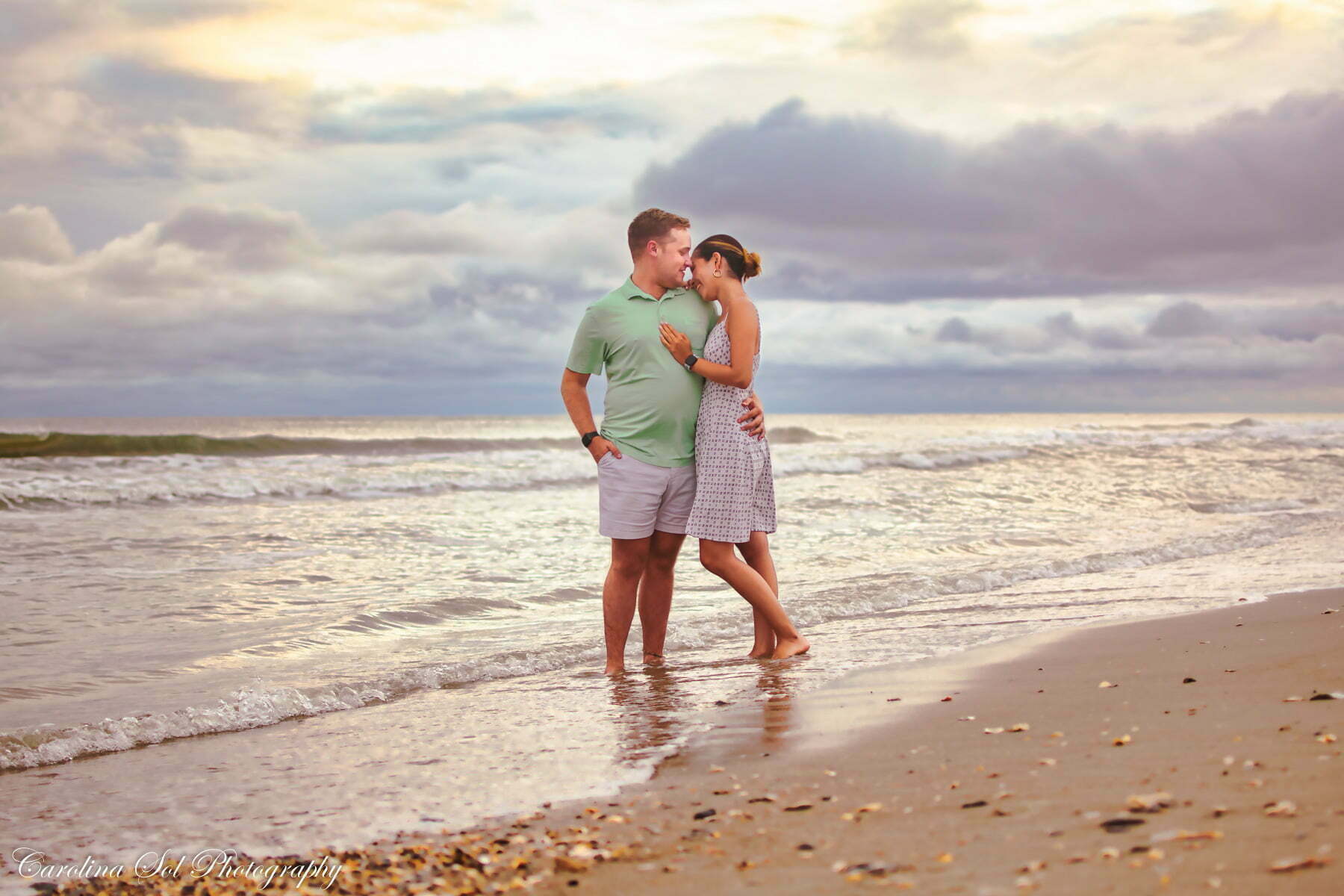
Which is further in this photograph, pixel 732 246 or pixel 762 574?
pixel 762 574

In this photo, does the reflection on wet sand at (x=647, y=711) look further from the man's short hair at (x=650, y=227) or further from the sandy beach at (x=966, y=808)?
the man's short hair at (x=650, y=227)

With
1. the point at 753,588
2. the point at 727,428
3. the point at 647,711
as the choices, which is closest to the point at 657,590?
the point at 753,588

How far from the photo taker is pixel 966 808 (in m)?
2.62

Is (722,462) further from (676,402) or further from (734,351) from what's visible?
(734,351)

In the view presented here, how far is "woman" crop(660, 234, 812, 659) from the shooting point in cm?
507

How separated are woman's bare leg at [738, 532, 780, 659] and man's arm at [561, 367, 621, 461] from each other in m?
0.93

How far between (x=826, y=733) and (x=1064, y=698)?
0.95 meters

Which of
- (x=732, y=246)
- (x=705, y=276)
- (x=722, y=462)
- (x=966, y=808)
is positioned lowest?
(x=966, y=808)

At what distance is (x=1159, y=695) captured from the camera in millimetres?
3725

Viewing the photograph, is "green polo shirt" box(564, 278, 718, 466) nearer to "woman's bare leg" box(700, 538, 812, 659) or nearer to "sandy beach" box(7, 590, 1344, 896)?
"woman's bare leg" box(700, 538, 812, 659)

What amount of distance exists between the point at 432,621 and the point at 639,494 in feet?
8.02

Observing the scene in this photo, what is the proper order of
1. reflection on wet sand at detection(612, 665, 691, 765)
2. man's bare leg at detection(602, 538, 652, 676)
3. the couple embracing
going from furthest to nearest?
man's bare leg at detection(602, 538, 652, 676) → the couple embracing → reflection on wet sand at detection(612, 665, 691, 765)

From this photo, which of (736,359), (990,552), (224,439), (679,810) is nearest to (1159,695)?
(679,810)

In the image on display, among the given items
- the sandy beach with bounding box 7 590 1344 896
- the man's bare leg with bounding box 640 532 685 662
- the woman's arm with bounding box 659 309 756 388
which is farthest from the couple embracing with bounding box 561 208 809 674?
the sandy beach with bounding box 7 590 1344 896
